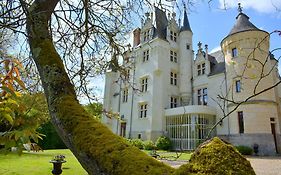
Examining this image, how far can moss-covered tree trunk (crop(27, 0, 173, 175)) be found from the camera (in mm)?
1658

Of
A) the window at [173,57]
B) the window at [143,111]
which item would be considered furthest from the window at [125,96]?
the window at [173,57]

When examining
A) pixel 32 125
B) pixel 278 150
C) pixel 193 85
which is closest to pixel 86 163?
pixel 32 125

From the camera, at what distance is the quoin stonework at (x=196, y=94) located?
2220 cm

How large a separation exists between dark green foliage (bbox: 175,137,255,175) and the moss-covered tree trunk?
0.58 ft

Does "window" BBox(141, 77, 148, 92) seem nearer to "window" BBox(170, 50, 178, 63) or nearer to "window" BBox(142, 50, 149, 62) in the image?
"window" BBox(142, 50, 149, 62)

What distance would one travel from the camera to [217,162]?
159 cm

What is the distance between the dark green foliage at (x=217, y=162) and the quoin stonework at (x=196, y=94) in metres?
20.1

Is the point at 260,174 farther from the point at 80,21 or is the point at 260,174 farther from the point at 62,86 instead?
the point at 62,86

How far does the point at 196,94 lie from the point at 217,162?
88.0 feet

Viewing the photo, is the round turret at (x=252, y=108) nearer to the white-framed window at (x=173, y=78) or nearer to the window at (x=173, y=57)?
the white-framed window at (x=173, y=78)

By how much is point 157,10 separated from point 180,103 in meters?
24.9

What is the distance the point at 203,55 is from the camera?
92.4ft

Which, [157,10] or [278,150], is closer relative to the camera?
[157,10]

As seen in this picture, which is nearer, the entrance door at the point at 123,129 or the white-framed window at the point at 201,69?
the white-framed window at the point at 201,69
